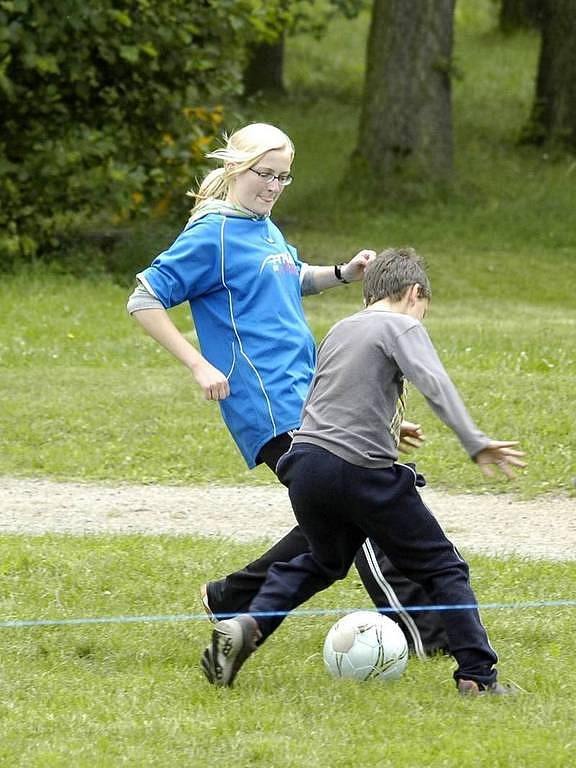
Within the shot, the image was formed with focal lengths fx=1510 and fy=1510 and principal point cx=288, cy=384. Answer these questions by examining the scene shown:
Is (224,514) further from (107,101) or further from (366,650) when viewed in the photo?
(107,101)

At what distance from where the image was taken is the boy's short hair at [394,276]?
4570 millimetres

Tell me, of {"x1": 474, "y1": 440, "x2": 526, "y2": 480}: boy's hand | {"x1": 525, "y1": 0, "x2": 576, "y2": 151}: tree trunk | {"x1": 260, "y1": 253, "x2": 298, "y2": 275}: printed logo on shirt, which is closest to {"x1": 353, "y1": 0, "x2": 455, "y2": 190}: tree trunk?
{"x1": 525, "y1": 0, "x2": 576, "y2": 151}: tree trunk

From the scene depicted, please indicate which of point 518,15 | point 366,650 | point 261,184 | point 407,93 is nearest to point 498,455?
point 366,650

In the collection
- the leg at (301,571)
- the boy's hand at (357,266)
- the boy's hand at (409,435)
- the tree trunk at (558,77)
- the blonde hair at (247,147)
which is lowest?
the tree trunk at (558,77)

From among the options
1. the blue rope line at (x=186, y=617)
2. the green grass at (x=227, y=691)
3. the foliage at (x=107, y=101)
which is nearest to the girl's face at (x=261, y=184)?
the blue rope line at (x=186, y=617)

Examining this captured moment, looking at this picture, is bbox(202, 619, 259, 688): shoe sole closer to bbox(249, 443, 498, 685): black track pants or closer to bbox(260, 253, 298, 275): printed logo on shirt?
bbox(249, 443, 498, 685): black track pants

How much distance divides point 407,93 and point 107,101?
191 inches

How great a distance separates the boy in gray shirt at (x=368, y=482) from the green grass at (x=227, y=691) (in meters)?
0.19

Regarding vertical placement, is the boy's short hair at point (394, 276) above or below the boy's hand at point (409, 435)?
above

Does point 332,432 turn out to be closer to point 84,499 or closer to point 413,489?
point 413,489

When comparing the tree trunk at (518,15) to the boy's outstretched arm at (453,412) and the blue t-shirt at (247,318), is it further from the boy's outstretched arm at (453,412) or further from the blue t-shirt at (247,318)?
the boy's outstretched arm at (453,412)

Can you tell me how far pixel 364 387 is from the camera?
179 inches

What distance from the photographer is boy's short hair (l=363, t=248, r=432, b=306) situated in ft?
15.0

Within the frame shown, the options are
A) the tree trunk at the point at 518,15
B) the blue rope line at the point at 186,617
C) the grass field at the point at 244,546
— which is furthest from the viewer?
the tree trunk at the point at 518,15
